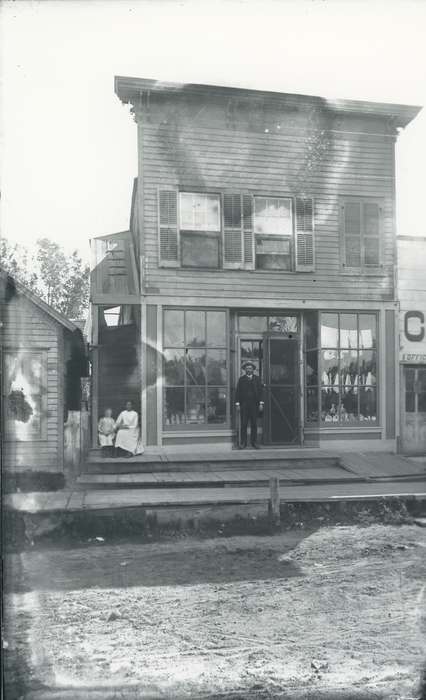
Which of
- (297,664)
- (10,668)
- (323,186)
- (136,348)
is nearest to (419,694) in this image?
(297,664)

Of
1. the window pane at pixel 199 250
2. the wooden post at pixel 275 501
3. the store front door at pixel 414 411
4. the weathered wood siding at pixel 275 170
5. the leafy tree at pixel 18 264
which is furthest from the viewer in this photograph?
the window pane at pixel 199 250

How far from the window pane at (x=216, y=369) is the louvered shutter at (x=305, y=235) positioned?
1.16 m

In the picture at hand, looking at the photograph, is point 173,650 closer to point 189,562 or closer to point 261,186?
point 189,562

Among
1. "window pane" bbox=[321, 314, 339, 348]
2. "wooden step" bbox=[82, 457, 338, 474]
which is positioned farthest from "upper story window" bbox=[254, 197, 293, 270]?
"wooden step" bbox=[82, 457, 338, 474]

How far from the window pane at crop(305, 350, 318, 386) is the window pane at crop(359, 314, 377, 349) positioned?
1.63 feet

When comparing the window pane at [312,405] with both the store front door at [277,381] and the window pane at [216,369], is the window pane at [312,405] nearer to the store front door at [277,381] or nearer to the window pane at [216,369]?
the store front door at [277,381]

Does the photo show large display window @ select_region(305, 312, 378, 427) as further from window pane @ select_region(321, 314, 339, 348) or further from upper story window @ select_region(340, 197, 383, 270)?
upper story window @ select_region(340, 197, 383, 270)

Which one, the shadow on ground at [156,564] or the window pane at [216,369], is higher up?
the window pane at [216,369]

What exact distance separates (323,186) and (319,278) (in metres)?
0.90

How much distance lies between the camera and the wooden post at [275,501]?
5789mm

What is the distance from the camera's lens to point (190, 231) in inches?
249

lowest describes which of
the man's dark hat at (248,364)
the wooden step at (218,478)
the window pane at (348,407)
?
the wooden step at (218,478)

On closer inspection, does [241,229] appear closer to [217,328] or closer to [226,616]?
[217,328]

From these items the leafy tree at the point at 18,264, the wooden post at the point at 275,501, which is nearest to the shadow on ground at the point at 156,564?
the wooden post at the point at 275,501
